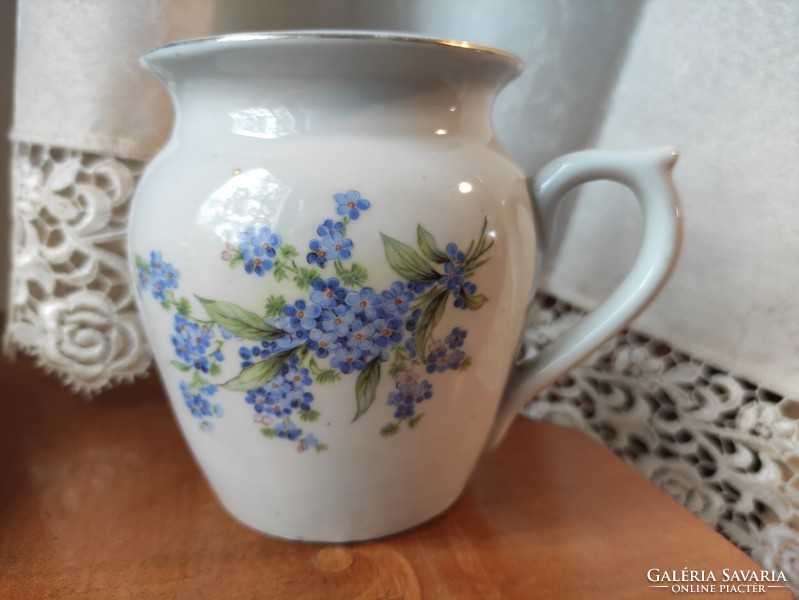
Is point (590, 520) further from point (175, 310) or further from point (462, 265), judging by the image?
point (175, 310)

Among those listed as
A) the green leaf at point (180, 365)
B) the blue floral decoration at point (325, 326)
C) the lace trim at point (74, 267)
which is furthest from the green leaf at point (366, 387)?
the lace trim at point (74, 267)

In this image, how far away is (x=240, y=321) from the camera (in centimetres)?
40

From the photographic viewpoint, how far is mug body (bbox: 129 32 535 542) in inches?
15.3

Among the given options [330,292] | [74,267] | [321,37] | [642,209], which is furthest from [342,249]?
[74,267]

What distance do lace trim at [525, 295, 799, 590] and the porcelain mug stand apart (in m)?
0.17

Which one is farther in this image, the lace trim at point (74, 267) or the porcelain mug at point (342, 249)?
the lace trim at point (74, 267)

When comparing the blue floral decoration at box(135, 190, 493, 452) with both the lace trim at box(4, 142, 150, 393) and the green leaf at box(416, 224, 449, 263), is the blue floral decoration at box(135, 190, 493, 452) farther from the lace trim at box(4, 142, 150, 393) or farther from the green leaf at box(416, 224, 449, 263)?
the lace trim at box(4, 142, 150, 393)

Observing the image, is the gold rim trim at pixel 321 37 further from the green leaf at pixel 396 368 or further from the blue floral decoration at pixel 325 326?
the green leaf at pixel 396 368

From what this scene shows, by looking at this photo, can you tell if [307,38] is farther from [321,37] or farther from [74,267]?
[74,267]

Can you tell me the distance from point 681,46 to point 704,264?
0.68 feet

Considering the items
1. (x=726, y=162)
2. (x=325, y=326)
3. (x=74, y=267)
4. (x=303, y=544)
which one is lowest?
(x=303, y=544)

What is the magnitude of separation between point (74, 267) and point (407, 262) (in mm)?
389

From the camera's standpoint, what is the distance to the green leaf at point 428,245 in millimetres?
392

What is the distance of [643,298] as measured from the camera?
47cm
